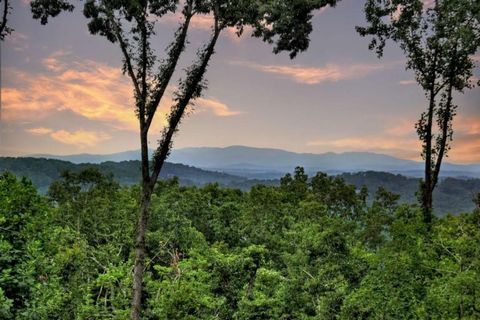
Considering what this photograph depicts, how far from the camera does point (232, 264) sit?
21.6 metres

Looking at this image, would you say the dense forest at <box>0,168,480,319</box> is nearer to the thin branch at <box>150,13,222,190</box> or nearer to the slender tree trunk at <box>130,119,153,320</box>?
the slender tree trunk at <box>130,119,153,320</box>

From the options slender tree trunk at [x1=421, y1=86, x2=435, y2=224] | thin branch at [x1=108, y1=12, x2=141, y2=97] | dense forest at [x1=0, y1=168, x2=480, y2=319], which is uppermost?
thin branch at [x1=108, y1=12, x2=141, y2=97]

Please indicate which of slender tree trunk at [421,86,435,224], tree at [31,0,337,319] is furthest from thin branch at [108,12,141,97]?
slender tree trunk at [421,86,435,224]

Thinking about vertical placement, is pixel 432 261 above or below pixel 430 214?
below

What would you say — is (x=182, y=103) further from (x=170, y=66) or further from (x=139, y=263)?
→ (x=139, y=263)

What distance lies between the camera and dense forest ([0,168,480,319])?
11805mm

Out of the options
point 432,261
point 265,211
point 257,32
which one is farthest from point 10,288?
point 265,211

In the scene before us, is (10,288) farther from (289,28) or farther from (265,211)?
(265,211)

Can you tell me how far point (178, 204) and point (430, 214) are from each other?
16.7 meters

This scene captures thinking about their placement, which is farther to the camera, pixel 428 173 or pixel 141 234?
pixel 428 173

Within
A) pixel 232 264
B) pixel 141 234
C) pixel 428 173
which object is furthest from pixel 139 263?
pixel 428 173

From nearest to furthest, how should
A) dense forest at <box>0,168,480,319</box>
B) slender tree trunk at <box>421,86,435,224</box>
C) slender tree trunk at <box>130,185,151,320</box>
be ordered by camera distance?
dense forest at <box>0,168,480,319</box> < slender tree trunk at <box>130,185,151,320</box> < slender tree trunk at <box>421,86,435,224</box>

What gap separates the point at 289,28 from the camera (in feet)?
44.9

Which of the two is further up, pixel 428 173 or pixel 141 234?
pixel 428 173
